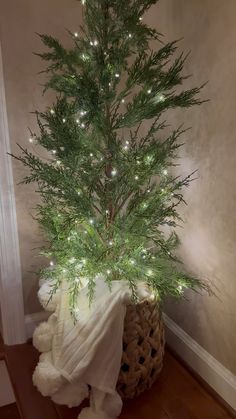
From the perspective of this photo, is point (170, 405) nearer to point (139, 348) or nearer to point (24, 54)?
point (139, 348)

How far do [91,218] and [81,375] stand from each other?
0.66m

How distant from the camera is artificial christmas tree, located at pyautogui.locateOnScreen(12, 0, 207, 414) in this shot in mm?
1442

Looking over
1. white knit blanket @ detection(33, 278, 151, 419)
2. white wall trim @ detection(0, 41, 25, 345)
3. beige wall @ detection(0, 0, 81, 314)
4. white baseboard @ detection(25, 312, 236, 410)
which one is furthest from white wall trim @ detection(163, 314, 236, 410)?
beige wall @ detection(0, 0, 81, 314)

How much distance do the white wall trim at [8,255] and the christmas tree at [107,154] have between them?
385 mm

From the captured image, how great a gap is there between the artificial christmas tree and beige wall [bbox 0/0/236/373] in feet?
0.43

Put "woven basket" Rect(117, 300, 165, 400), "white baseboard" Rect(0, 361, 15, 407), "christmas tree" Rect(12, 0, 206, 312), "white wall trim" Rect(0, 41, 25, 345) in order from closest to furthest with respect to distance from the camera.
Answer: "christmas tree" Rect(12, 0, 206, 312) < "woven basket" Rect(117, 300, 165, 400) < "white baseboard" Rect(0, 361, 15, 407) < "white wall trim" Rect(0, 41, 25, 345)

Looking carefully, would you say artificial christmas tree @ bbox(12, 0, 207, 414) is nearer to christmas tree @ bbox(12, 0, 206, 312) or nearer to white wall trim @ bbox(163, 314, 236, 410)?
christmas tree @ bbox(12, 0, 206, 312)

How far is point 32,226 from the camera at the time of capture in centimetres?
211

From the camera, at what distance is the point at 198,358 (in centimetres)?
188

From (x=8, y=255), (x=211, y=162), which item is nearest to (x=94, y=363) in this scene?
(x=8, y=255)

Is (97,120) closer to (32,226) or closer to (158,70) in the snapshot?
(158,70)

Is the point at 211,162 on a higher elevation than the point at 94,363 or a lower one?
higher

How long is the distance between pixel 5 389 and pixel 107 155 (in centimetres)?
136

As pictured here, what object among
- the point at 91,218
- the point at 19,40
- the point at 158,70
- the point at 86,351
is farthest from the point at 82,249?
the point at 19,40
